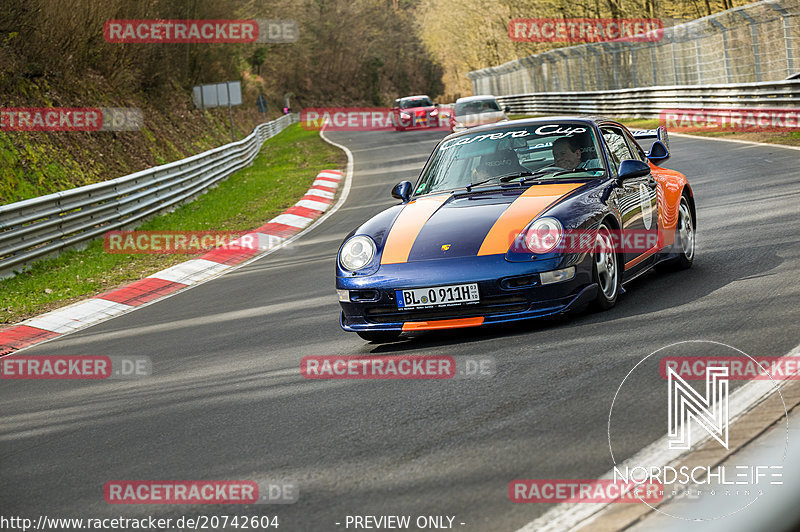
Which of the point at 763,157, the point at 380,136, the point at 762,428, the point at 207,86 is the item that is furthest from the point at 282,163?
the point at 762,428

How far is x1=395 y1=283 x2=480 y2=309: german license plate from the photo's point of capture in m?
5.77

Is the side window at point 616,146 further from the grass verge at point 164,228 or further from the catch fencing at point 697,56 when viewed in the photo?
the catch fencing at point 697,56

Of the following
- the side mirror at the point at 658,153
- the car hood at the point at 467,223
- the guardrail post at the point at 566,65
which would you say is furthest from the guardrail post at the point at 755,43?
the car hood at the point at 467,223

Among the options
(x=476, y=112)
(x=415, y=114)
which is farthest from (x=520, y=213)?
(x=415, y=114)

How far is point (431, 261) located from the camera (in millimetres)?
5918

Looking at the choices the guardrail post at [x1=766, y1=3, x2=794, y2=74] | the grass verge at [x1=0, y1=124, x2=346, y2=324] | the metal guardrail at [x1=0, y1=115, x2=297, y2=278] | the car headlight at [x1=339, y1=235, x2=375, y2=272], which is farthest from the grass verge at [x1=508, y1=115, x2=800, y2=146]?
the car headlight at [x1=339, y1=235, x2=375, y2=272]

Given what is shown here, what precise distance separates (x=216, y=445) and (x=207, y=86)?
26.2 metres

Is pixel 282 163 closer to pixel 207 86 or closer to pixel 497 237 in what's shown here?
pixel 207 86

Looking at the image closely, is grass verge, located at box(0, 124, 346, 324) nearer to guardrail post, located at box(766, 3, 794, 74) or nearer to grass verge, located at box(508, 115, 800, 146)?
grass verge, located at box(508, 115, 800, 146)

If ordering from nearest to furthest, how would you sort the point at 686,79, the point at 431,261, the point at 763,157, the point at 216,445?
the point at 216,445 < the point at 431,261 < the point at 763,157 < the point at 686,79

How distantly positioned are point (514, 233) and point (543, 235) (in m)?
0.18

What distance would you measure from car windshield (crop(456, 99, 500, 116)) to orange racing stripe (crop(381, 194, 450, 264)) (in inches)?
928

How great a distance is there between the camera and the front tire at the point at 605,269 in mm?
6160

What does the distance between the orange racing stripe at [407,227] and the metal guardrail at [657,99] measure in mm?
15853
